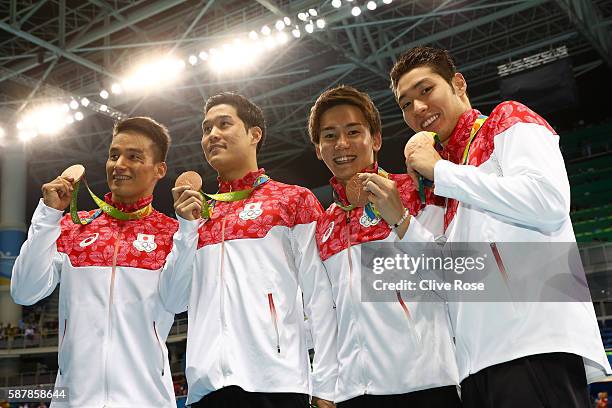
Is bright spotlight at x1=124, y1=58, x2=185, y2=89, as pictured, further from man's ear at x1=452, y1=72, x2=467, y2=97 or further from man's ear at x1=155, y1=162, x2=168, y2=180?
man's ear at x1=452, y1=72, x2=467, y2=97

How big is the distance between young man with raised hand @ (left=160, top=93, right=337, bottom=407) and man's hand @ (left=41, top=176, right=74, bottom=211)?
0.63m

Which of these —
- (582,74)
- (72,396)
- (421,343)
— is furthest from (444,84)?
(582,74)

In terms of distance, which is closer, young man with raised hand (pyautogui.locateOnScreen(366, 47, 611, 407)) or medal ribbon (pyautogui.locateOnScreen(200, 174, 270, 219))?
young man with raised hand (pyautogui.locateOnScreen(366, 47, 611, 407))

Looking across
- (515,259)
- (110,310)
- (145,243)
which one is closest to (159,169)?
(145,243)

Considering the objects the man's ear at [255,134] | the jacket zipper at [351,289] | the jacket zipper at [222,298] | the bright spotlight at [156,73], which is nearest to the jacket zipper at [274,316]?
the jacket zipper at [222,298]

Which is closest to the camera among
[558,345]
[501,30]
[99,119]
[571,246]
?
[558,345]

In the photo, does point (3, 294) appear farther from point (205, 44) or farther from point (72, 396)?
point (72, 396)

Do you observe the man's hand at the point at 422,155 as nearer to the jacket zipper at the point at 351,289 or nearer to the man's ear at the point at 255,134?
the jacket zipper at the point at 351,289

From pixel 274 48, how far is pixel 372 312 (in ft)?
46.1

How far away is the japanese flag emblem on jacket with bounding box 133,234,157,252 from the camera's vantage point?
332 centimetres

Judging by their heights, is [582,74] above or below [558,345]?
above

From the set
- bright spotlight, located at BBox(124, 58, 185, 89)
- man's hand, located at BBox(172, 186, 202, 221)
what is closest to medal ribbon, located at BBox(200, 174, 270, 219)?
man's hand, located at BBox(172, 186, 202, 221)

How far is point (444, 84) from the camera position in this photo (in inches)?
106

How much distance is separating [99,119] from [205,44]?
7732 mm
